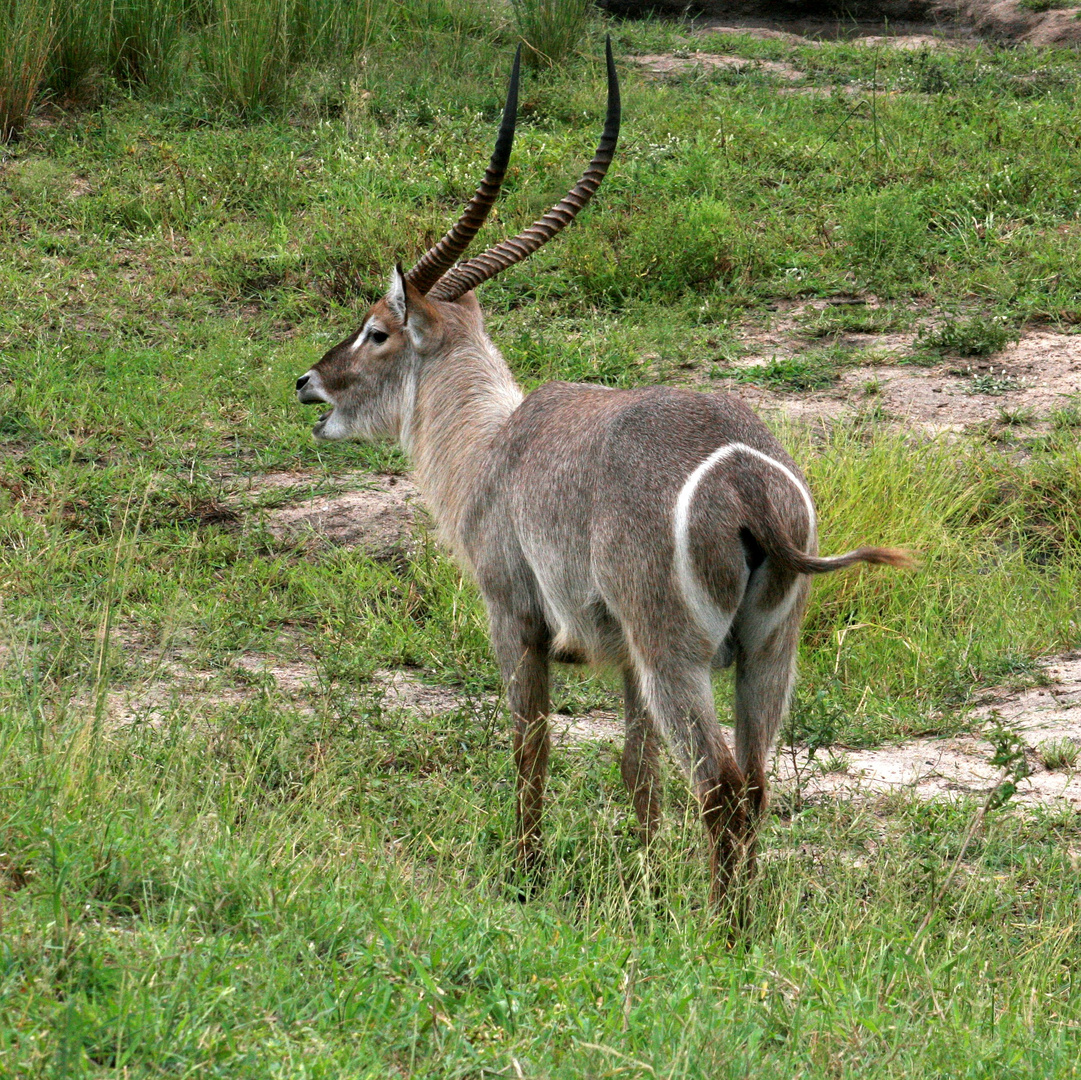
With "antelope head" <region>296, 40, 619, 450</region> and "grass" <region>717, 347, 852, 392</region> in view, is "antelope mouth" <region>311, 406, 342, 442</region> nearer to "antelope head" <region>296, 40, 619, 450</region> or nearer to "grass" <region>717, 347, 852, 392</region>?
"antelope head" <region>296, 40, 619, 450</region>

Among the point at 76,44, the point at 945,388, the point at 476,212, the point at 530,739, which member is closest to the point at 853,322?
the point at 945,388

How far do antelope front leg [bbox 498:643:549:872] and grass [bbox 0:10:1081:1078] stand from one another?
0.14 metres

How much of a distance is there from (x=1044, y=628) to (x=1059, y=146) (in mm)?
4786

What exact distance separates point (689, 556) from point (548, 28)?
783cm

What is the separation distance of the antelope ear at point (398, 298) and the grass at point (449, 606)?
1019mm

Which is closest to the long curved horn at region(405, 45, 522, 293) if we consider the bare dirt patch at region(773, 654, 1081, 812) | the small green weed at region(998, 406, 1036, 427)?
the bare dirt patch at region(773, 654, 1081, 812)

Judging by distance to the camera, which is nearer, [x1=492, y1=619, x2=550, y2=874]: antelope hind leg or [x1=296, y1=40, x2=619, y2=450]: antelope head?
[x1=492, y1=619, x2=550, y2=874]: antelope hind leg

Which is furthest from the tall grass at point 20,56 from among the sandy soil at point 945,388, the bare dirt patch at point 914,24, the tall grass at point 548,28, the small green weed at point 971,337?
the small green weed at point 971,337

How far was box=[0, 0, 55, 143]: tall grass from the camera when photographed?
855cm

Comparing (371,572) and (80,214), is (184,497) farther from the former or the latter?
(80,214)

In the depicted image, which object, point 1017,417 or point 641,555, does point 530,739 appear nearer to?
point 641,555

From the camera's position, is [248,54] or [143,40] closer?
[248,54]

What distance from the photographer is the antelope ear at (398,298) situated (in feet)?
14.0

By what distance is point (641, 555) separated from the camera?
316cm
